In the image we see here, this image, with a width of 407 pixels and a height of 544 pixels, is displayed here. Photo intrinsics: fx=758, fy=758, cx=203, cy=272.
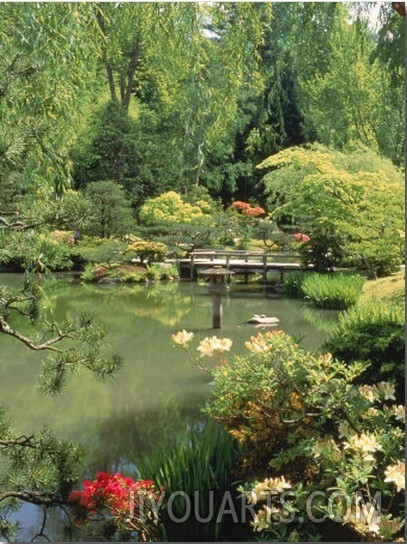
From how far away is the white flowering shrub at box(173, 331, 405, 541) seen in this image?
231cm

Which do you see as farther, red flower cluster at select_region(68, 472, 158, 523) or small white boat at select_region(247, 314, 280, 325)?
small white boat at select_region(247, 314, 280, 325)

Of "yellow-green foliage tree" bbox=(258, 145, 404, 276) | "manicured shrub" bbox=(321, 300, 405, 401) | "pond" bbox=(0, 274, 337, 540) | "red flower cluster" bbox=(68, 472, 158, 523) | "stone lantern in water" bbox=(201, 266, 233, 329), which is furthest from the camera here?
"yellow-green foliage tree" bbox=(258, 145, 404, 276)

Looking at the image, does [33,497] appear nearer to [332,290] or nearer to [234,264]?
[332,290]

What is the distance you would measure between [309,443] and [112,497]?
2.35 feet

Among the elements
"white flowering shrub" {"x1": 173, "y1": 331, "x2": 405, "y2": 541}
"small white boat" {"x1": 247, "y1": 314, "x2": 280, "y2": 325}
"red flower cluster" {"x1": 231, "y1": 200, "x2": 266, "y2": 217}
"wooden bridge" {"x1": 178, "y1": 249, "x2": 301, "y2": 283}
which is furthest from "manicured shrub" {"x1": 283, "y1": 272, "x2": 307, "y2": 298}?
"white flowering shrub" {"x1": 173, "y1": 331, "x2": 405, "y2": 541}

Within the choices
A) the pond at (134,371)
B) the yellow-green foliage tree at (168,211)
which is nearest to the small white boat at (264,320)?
the pond at (134,371)

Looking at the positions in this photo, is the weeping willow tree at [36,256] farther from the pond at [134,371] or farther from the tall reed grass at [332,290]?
the tall reed grass at [332,290]

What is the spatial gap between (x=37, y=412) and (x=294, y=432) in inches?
98.0

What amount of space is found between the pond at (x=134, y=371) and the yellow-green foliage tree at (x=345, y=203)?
38.1 inches

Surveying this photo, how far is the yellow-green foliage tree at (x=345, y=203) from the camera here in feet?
27.4

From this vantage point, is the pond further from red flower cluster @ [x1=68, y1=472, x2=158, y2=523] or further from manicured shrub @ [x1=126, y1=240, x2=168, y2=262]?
manicured shrub @ [x1=126, y1=240, x2=168, y2=262]

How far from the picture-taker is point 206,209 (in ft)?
30.6

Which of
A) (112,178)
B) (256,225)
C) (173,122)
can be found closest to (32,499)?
(173,122)

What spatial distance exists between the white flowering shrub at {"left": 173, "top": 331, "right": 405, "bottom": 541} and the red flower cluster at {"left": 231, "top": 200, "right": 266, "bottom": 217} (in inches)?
270
